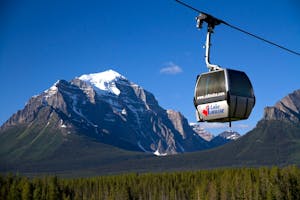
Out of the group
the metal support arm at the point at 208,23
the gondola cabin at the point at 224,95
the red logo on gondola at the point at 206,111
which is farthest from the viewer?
the red logo on gondola at the point at 206,111

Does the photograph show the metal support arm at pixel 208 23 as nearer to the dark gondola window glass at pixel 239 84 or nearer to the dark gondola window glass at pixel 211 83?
the dark gondola window glass at pixel 211 83

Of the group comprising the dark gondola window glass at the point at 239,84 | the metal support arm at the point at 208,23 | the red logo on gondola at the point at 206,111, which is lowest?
the red logo on gondola at the point at 206,111

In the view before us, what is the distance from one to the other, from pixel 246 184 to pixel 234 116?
591 feet

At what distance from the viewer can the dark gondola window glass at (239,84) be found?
76.4 ft

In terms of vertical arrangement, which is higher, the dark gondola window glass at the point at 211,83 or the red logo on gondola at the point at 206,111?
the dark gondola window glass at the point at 211,83

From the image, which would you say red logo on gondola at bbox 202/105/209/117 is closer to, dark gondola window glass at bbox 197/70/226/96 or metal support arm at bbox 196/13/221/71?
dark gondola window glass at bbox 197/70/226/96

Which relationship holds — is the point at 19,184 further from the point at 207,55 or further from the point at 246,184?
the point at 207,55

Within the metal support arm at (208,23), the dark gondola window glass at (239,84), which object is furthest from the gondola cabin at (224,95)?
the metal support arm at (208,23)

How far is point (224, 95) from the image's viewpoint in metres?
23.3

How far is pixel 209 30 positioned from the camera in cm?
2194

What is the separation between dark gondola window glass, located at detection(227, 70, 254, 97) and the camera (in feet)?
76.4

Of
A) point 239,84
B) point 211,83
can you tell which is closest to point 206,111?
point 211,83

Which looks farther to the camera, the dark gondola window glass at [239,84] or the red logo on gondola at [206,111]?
the red logo on gondola at [206,111]

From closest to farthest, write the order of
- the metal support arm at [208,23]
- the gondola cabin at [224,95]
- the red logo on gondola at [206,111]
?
the metal support arm at [208,23] < the gondola cabin at [224,95] < the red logo on gondola at [206,111]
